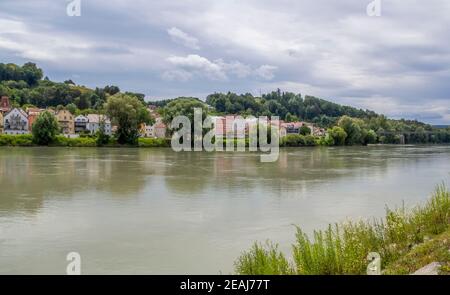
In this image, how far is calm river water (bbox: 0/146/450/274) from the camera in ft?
29.5

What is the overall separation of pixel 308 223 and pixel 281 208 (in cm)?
241

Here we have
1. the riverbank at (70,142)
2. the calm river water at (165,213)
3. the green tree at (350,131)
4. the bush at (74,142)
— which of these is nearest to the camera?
the calm river water at (165,213)

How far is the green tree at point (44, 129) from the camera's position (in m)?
55.3

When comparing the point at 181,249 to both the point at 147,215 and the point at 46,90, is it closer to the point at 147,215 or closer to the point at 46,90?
the point at 147,215

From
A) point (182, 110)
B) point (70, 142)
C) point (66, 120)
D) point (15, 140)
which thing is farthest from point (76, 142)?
point (66, 120)

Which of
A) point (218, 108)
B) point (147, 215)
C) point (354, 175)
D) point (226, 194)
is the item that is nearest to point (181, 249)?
point (147, 215)

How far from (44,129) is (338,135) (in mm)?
46671

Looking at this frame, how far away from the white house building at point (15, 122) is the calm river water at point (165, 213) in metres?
53.9

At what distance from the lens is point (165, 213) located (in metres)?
13.8

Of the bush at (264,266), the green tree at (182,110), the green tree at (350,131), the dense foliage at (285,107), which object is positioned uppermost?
the dense foliage at (285,107)

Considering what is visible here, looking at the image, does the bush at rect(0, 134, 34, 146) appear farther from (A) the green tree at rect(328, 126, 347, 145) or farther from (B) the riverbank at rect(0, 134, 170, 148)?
(A) the green tree at rect(328, 126, 347, 145)

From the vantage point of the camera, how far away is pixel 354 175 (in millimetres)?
26516

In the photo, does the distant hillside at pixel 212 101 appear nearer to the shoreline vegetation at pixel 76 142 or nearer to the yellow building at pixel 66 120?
the yellow building at pixel 66 120

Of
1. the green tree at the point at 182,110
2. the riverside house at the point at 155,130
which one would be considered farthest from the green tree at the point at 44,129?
the riverside house at the point at 155,130
